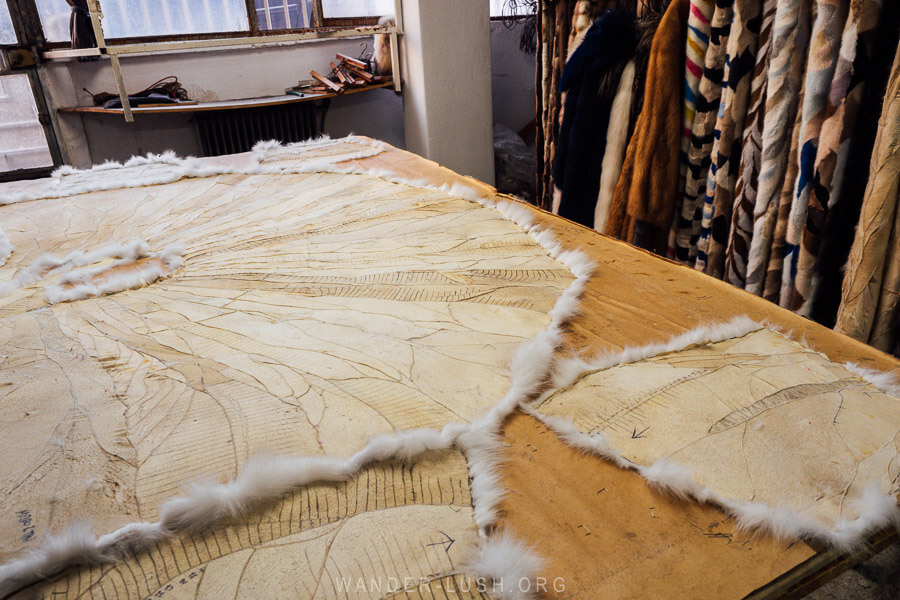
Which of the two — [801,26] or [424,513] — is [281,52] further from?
[424,513]

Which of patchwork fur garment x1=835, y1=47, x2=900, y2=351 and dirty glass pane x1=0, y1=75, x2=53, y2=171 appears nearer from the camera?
patchwork fur garment x1=835, y1=47, x2=900, y2=351

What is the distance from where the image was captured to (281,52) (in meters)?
3.91

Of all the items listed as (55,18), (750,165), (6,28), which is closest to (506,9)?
(55,18)

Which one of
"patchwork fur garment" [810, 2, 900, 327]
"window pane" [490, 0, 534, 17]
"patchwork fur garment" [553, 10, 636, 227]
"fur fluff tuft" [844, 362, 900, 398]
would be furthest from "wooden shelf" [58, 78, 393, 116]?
"fur fluff tuft" [844, 362, 900, 398]

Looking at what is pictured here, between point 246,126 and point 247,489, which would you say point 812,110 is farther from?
point 246,126

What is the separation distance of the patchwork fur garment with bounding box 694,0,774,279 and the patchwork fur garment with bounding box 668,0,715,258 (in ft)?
0.32

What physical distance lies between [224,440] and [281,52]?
12.6 ft

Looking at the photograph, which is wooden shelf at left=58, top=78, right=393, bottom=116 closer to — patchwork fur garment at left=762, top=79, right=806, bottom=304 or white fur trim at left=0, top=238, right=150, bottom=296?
white fur trim at left=0, top=238, right=150, bottom=296

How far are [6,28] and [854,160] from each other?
13.5ft

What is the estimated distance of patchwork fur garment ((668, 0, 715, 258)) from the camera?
1.57m

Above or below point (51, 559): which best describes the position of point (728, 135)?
above

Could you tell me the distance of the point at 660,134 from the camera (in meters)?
1.72

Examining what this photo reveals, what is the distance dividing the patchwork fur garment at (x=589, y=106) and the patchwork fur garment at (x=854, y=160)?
0.80 metres

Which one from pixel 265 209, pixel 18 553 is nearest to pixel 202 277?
pixel 265 209
